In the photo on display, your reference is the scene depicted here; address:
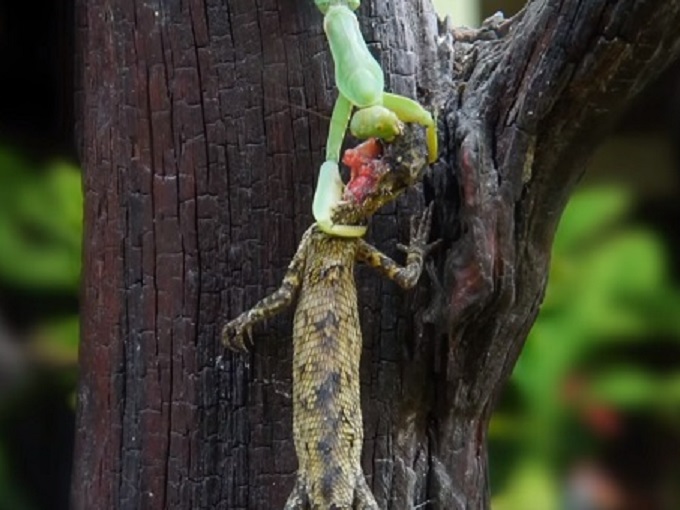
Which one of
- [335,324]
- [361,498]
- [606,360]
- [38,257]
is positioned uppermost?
[38,257]

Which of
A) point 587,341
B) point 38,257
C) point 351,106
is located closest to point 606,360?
point 587,341

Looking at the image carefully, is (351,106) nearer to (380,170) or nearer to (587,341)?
(380,170)

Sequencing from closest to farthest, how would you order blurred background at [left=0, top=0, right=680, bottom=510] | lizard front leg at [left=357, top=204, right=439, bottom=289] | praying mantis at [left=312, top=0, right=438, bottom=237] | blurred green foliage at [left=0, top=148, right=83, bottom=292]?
1. praying mantis at [left=312, top=0, right=438, bottom=237]
2. lizard front leg at [left=357, top=204, right=439, bottom=289]
3. blurred green foliage at [left=0, top=148, right=83, bottom=292]
4. blurred background at [left=0, top=0, right=680, bottom=510]

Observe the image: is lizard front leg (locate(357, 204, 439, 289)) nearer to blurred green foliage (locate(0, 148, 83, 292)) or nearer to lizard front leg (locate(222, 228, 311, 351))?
lizard front leg (locate(222, 228, 311, 351))

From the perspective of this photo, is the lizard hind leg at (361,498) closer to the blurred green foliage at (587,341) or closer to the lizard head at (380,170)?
the lizard head at (380,170)

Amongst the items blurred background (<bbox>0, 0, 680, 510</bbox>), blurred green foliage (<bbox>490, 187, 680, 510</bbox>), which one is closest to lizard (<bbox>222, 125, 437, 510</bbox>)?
blurred background (<bbox>0, 0, 680, 510</bbox>)
